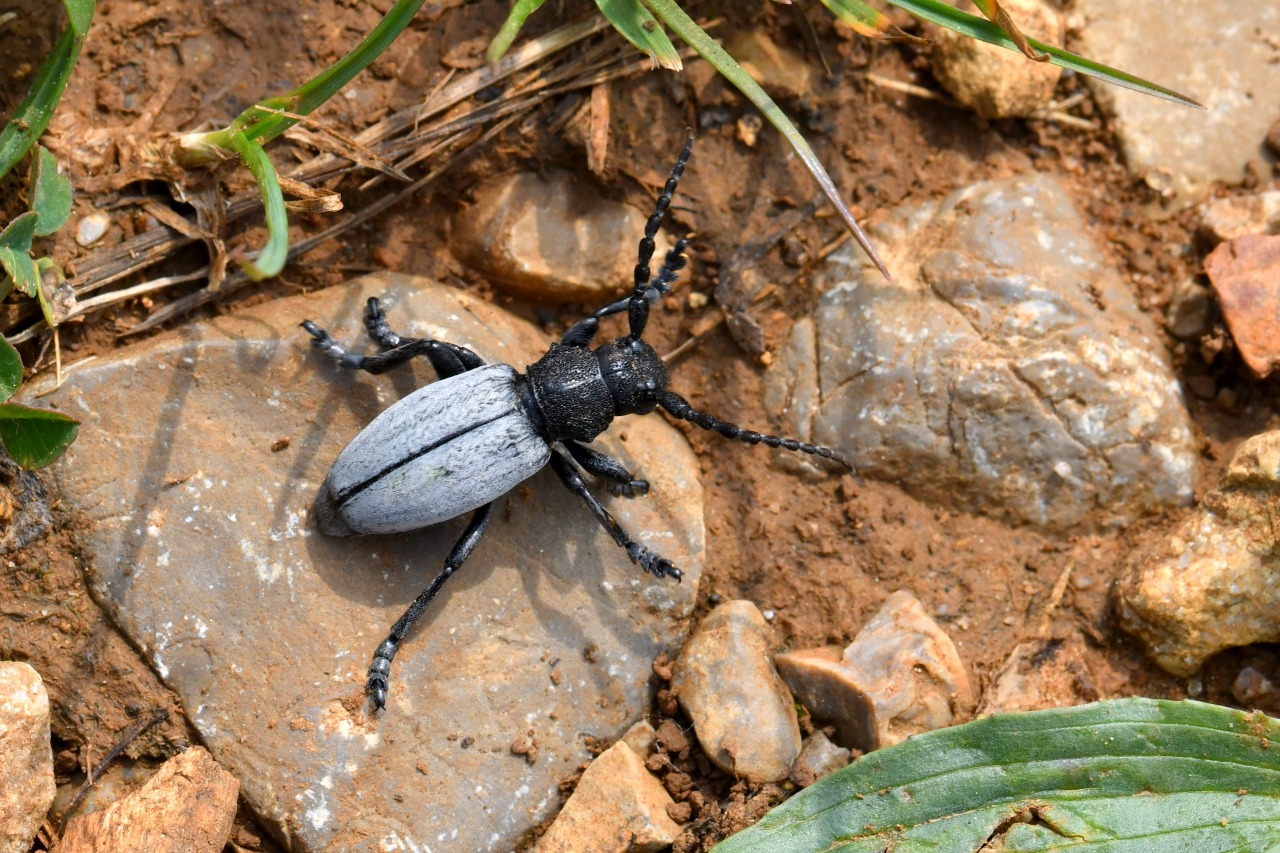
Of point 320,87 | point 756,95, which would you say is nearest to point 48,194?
point 320,87

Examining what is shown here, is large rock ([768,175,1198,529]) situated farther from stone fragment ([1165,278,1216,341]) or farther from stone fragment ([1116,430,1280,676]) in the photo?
stone fragment ([1116,430,1280,676])

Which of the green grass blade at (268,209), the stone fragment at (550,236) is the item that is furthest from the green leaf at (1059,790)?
the green grass blade at (268,209)

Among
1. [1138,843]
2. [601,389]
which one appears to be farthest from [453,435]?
[1138,843]

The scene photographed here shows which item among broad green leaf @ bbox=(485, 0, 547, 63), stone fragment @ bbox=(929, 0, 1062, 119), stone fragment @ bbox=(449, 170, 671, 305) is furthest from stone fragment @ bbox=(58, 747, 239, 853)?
stone fragment @ bbox=(929, 0, 1062, 119)

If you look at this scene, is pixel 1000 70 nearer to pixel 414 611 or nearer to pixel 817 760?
pixel 817 760

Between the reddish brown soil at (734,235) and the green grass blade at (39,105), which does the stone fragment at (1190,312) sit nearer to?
the reddish brown soil at (734,235)

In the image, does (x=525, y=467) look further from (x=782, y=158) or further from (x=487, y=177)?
(x=782, y=158)
